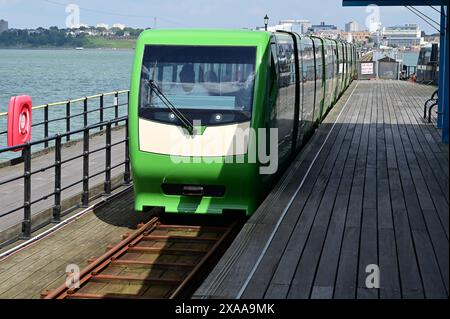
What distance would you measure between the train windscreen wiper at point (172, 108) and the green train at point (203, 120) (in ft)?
0.05

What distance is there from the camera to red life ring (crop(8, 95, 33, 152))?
16938mm

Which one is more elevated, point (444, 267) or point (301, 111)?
point (301, 111)

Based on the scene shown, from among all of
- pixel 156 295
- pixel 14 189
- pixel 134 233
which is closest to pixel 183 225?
pixel 134 233

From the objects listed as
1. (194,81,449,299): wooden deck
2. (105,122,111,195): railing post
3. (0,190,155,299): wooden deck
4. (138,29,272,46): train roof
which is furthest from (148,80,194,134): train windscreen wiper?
(105,122,111,195): railing post

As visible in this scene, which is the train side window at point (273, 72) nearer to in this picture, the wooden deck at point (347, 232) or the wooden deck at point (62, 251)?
the wooden deck at point (347, 232)

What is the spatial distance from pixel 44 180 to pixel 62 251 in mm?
5620

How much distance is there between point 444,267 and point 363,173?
5571 mm

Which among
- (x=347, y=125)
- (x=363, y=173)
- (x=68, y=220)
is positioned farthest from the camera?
(x=347, y=125)

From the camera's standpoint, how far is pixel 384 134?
18.3 metres

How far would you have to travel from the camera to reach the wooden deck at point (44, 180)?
40.1ft

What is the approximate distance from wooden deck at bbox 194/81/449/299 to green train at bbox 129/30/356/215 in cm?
68

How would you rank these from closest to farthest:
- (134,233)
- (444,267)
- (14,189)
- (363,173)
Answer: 1. (444,267)
2. (134,233)
3. (363,173)
4. (14,189)

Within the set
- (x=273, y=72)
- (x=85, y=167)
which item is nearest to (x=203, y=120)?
(x=273, y=72)
